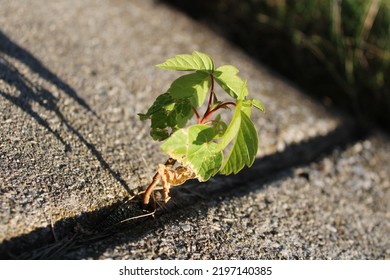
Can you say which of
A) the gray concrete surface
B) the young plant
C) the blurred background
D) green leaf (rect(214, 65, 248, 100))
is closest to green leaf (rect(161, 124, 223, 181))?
the young plant

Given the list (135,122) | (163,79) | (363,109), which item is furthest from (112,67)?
(363,109)

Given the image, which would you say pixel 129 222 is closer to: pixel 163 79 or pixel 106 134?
pixel 106 134

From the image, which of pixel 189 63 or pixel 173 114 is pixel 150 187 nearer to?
pixel 173 114

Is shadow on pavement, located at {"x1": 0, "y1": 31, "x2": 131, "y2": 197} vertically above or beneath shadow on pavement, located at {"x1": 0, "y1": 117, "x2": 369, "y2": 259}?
above

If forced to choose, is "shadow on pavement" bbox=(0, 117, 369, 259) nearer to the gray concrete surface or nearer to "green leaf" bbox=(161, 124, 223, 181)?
the gray concrete surface

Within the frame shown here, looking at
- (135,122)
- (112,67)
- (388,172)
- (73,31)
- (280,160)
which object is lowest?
(388,172)
